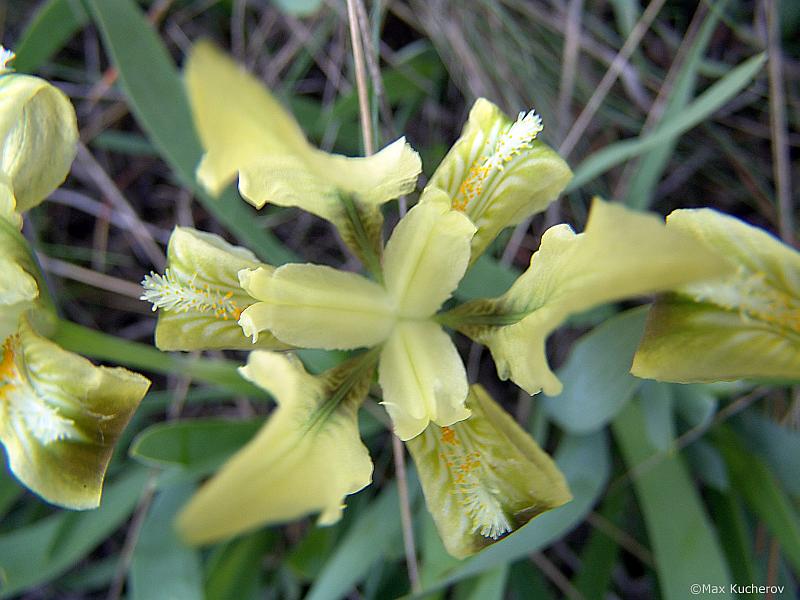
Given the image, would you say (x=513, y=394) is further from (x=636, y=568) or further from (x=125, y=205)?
A: (x=125, y=205)

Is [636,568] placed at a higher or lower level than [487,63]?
lower

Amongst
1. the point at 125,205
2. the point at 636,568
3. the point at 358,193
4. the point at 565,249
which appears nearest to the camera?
the point at 565,249

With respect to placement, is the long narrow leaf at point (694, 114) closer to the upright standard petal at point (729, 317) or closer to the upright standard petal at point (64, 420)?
the upright standard petal at point (729, 317)

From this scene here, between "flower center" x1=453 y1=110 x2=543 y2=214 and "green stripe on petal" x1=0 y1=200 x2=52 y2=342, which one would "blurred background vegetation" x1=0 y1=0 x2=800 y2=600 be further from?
"flower center" x1=453 y1=110 x2=543 y2=214

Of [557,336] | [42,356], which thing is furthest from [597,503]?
[42,356]

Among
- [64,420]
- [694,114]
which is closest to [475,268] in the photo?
[694,114]

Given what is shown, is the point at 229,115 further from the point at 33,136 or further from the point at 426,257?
the point at 33,136

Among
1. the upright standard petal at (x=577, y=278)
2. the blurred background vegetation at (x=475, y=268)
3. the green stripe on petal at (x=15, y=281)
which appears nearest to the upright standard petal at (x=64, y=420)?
the green stripe on petal at (x=15, y=281)
